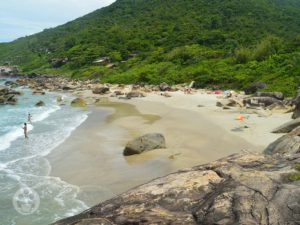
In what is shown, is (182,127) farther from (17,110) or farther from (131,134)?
(17,110)

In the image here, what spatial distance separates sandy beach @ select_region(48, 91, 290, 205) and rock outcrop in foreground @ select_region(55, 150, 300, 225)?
23.2ft

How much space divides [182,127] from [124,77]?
45473mm

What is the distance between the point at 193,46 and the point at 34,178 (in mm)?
65274

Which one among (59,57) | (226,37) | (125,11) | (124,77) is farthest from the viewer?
(125,11)

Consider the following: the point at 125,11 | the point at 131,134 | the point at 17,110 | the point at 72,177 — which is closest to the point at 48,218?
the point at 72,177

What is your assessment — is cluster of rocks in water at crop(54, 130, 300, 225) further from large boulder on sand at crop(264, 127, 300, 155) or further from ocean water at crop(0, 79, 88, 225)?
ocean water at crop(0, 79, 88, 225)

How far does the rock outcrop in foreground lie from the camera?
6520mm

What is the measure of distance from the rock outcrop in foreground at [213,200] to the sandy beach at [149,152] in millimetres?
7072

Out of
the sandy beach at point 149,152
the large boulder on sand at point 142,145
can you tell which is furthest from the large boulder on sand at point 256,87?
the large boulder on sand at point 142,145

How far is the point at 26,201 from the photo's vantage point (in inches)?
576

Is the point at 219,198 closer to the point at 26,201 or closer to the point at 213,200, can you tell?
the point at 213,200

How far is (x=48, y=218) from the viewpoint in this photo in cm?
1296

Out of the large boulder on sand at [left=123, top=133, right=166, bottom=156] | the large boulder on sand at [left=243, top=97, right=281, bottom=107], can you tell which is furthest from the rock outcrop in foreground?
the large boulder on sand at [left=243, top=97, right=281, bottom=107]

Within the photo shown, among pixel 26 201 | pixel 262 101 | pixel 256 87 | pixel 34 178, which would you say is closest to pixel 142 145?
pixel 34 178
